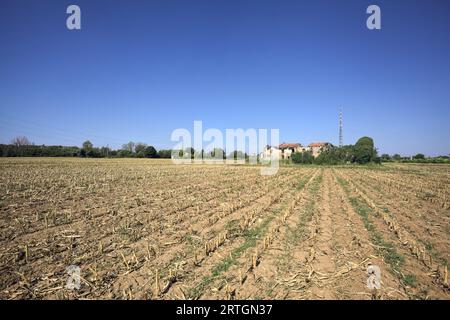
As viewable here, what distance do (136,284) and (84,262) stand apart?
1.66m

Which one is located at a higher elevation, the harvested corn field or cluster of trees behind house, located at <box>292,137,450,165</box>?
cluster of trees behind house, located at <box>292,137,450,165</box>

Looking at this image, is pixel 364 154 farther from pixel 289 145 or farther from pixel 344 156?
pixel 289 145

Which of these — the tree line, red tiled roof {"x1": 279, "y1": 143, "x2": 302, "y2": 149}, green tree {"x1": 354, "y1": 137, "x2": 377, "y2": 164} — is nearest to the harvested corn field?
green tree {"x1": 354, "y1": 137, "x2": 377, "y2": 164}

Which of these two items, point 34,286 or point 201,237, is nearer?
point 34,286

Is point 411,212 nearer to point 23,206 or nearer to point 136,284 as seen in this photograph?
point 136,284

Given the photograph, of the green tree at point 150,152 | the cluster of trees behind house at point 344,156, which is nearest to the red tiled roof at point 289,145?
the cluster of trees behind house at point 344,156

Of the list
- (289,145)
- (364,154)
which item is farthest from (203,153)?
(364,154)

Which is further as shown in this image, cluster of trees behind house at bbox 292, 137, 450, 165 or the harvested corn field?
cluster of trees behind house at bbox 292, 137, 450, 165

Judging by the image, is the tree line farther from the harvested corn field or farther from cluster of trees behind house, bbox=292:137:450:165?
the harvested corn field

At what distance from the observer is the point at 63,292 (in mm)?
4270

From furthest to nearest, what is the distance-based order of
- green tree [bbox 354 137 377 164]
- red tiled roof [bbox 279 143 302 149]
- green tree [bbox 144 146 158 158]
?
red tiled roof [bbox 279 143 302 149] → green tree [bbox 144 146 158 158] → green tree [bbox 354 137 377 164]

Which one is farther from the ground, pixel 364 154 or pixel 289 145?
pixel 289 145

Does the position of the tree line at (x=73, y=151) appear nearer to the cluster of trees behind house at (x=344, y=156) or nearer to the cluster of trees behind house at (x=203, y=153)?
the cluster of trees behind house at (x=203, y=153)
